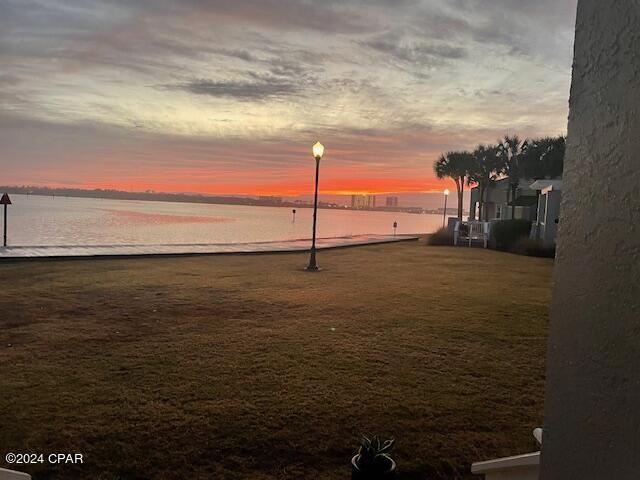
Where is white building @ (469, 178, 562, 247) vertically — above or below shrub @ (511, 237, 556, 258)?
above

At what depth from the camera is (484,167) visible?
47.2 m

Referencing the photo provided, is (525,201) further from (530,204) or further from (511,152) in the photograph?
(511,152)

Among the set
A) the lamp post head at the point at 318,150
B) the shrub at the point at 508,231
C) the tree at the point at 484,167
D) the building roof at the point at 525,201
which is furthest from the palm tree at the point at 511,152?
the lamp post head at the point at 318,150

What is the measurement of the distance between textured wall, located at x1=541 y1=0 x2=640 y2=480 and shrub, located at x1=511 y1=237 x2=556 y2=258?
20.2 meters

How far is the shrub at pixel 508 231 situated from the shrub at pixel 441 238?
227 cm

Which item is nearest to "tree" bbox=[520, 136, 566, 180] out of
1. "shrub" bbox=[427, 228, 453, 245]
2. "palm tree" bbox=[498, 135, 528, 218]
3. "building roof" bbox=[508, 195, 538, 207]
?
"palm tree" bbox=[498, 135, 528, 218]

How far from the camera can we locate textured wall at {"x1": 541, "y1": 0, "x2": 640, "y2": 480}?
4.14 feet

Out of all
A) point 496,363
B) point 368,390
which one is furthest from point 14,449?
point 496,363

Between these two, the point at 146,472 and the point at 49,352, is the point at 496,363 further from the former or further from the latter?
the point at 49,352

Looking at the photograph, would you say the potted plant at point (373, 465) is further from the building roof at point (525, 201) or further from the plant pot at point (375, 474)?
the building roof at point (525, 201)

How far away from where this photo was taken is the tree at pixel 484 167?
150 ft

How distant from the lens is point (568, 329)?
1.51m

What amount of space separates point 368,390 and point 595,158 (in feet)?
12.4

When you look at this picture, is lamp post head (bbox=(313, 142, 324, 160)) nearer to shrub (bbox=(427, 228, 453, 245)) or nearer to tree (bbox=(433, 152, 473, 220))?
shrub (bbox=(427, 228, 453, 245))
